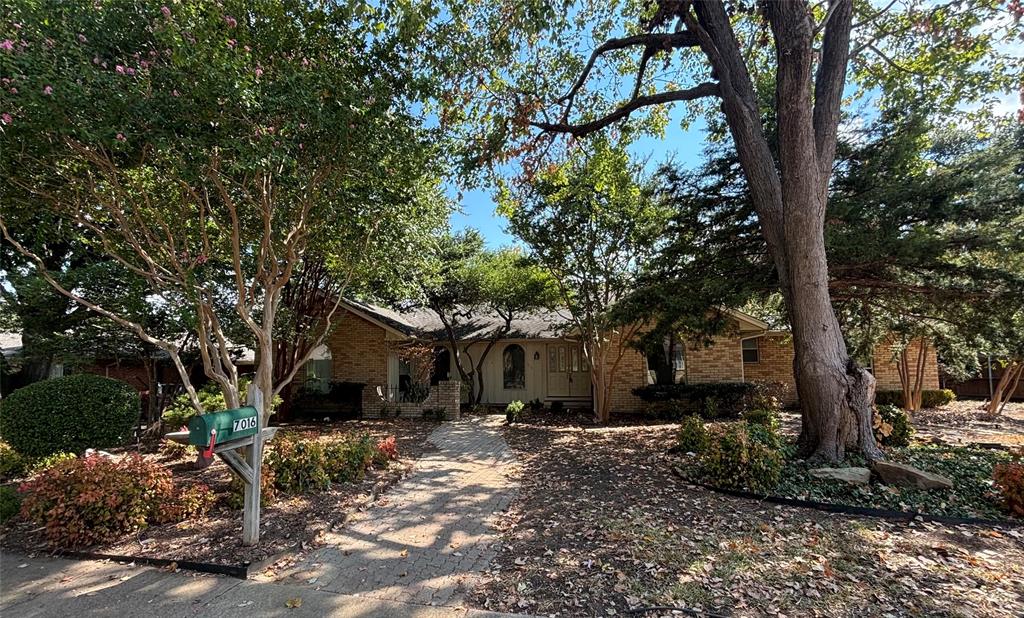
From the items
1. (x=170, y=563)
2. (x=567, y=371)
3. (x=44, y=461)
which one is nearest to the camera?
(x=170, y=563)

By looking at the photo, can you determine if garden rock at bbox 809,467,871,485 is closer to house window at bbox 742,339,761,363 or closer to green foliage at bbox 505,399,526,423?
green foliage at bbox 505,399,526,423

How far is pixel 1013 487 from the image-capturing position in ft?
15.7

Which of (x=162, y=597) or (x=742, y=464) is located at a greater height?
(x=742, y=464)

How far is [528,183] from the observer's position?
32.8ft

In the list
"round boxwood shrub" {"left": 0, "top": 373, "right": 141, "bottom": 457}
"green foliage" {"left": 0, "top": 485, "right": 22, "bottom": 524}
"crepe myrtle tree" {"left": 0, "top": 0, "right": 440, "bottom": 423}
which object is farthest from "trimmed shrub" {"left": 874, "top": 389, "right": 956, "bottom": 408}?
"green foliage" {"left": 0, "top": 485, "right": 22, "bottom": 524}

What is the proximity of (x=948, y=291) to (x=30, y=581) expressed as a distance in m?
12.2

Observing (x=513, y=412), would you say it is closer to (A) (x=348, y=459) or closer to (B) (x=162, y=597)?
(A) (x=348, y=459)

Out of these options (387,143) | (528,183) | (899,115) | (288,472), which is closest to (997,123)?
(899,115)

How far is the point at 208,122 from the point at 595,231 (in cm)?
868

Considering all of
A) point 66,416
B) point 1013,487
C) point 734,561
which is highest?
point 66,416

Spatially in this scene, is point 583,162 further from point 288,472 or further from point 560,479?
point 288,472

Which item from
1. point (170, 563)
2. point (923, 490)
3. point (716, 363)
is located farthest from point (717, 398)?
point (170, 563)

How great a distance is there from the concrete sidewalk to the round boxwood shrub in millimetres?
4026

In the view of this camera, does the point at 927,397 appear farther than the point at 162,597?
Yes
